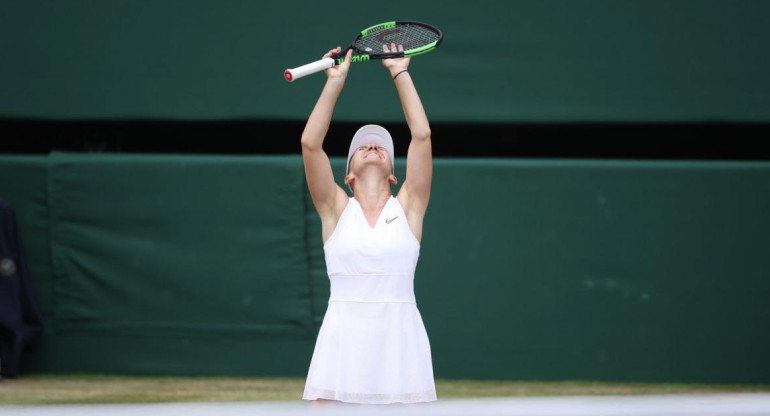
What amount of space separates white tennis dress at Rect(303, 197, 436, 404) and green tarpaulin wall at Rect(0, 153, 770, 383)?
336cm

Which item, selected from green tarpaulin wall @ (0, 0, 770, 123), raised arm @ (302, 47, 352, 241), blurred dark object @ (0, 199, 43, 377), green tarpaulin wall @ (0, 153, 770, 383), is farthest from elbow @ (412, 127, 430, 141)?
blurred dark object @ (0, 199, 43, 377)

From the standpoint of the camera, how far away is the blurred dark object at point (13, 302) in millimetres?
7406

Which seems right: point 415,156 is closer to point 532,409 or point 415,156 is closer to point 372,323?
point 372,323

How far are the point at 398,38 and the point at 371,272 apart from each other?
1.18 meters

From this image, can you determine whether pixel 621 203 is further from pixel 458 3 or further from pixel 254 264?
pixel 254 264

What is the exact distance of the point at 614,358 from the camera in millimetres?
7602

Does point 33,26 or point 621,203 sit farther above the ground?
point 33,26

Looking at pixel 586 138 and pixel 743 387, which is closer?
pixel 743 387

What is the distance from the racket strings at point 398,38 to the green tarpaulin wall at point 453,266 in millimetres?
2702

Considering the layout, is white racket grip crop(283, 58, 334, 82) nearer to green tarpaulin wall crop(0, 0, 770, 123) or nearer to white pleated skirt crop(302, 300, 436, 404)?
white pleated skirt crop(302, 300, 436, 404)

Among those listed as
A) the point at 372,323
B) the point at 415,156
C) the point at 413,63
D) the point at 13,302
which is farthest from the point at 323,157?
the point at 13,302

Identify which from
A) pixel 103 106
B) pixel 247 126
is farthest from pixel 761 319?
pixel 103 106

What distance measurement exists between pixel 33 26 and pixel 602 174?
12.6 ft

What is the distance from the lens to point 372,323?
166 inches
